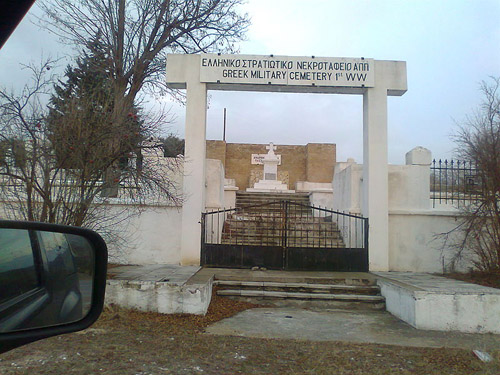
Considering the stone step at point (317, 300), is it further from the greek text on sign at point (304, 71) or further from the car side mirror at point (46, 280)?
the car side mirror at point (46, 280)

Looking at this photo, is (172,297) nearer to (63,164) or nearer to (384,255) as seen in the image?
(63,164)

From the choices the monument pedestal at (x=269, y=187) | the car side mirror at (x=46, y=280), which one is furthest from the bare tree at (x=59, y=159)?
the monument pedestal at (x=269, y=187)

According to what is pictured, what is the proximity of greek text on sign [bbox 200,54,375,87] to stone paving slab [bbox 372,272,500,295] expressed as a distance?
4.53m

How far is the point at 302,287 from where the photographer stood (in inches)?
337

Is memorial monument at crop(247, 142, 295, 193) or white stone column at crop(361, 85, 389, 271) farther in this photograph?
memorial monument at crop(247, 142, 295, 193)

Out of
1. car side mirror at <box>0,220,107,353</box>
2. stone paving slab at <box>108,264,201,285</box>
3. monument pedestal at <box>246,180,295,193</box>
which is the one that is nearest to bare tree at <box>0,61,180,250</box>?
stone paving slab at <box>108,264,201,285</box>

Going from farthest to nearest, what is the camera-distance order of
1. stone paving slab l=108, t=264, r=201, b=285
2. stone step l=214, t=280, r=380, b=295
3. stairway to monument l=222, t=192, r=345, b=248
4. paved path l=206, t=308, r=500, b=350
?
stairway to monument l=222, t=192, r=345, b=248 → stone step l=214, t=280, r=380, b=295 → stone paving slab l=108, t=264, r=201, b=285 → paved path l=206, t=308, r=500, b=350

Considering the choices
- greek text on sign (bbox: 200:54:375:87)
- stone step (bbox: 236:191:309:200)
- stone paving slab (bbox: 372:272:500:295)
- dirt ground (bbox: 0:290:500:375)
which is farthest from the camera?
stone step (bbox: 236:191:309:200)

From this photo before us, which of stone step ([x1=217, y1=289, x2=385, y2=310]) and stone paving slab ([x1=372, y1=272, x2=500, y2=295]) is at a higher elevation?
stone paving slab ([x1=372, y1=272, x2=500, y2=295])

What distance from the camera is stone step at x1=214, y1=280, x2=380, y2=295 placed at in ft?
28.1

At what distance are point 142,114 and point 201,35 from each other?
30.9ft

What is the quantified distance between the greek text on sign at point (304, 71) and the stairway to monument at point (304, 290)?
456 cm

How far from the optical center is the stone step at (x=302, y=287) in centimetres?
857

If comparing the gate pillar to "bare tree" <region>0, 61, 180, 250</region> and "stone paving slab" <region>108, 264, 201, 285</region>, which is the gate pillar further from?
"bare tree" <region>0, 61, 180, 250</region>
